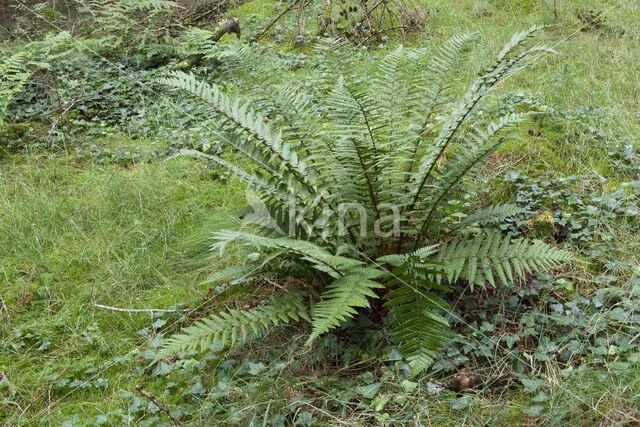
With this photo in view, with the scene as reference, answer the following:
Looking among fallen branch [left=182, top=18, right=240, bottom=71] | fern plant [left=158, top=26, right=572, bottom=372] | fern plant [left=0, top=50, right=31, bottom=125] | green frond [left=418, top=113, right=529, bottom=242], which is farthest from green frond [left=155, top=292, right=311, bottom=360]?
fallen branch [left=182, top=18, right=240, bottom=71]

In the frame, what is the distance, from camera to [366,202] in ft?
7.59

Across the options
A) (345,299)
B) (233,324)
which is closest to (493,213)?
(345,299)

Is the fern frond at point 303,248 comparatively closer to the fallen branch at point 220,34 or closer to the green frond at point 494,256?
the green frond at point 494,256

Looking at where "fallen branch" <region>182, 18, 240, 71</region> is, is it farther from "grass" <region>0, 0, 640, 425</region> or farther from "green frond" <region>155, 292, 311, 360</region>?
"green frond" <region>155, 292, 311, 360</region>

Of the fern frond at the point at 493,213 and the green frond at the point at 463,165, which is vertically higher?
the green frond at the point at 463,165

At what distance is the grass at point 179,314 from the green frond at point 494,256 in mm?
374

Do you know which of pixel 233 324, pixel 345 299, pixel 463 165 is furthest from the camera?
pixel 463 165

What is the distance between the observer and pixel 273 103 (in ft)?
8.21

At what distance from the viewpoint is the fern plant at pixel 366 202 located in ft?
6.39

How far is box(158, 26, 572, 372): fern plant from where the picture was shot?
6.39 feet

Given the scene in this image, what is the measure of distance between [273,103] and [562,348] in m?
1.67

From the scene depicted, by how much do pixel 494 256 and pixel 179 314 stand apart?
1.52m

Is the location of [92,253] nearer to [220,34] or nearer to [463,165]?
[463,165]

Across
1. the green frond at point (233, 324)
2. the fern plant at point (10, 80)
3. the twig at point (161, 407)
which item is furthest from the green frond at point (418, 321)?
the fern plant at point (10, 80)
